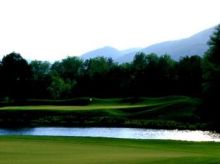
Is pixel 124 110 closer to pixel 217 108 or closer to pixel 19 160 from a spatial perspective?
pixel 217 108

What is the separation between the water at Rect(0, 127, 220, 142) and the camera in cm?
5043

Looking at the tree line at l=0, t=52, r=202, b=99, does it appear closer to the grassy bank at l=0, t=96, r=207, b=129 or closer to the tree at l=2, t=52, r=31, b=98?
the tree at l=2, t=52, r=31, b=98

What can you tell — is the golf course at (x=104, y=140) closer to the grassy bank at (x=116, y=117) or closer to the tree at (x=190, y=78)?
the grassy bank at (x=116, y=117)

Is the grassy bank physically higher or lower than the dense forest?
lower

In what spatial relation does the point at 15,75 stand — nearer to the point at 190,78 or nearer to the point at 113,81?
the point at 113,81

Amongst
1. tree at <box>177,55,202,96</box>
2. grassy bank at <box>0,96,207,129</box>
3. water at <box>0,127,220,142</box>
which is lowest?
water at <box>0,127,220,142</box>

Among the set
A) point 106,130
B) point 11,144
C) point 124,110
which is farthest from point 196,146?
point 124,110

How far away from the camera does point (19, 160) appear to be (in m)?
20.2

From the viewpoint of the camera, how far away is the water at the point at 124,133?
50434 mm

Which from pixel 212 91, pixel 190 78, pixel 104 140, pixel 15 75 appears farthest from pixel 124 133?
pixel 15 75

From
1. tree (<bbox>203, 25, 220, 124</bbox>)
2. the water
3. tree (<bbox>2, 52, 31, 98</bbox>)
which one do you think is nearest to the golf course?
tree (<bbox>203, 25, 220, 124</bbox>)

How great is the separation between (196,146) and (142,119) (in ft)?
Result: 134

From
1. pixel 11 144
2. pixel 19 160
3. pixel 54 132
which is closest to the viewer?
pixel 19 160

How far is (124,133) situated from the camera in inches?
2138
